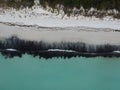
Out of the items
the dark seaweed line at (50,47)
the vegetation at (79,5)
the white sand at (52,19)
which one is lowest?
the dark seaweed line at (50,47)

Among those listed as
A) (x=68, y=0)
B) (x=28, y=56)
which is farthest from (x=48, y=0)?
(x=28, y=56)

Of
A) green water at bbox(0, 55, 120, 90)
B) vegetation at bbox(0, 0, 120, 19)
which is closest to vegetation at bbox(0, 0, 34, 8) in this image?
vegetation at bbox(0, 0, 120, 19)

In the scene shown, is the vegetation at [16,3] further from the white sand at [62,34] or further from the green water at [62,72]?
the green water at [62,72]

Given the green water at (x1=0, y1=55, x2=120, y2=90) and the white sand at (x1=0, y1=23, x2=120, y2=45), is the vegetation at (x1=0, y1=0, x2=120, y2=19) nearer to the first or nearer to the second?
the white sand at (x1=0, y1=23, x2=120, y2=45)

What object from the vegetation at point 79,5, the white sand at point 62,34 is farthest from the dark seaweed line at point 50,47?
the vegetation at point 79,5

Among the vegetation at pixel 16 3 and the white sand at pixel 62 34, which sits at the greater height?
the vegetation at pixel 16 3
